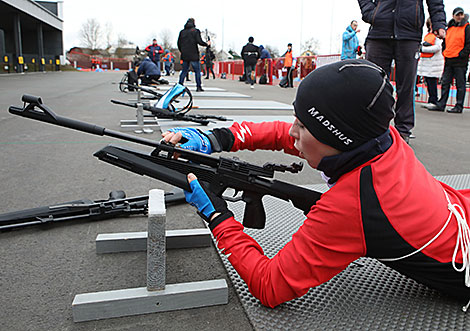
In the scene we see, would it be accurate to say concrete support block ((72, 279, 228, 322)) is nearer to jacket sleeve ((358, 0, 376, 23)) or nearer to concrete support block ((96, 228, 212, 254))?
concrete support block ((96, 228, 212, 254))

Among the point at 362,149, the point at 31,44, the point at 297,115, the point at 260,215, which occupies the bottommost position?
the point at 260,215

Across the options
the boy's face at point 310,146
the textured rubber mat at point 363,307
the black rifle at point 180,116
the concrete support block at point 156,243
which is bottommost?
the textured rubber mat at point 363,307

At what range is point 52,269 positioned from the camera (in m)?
1.85

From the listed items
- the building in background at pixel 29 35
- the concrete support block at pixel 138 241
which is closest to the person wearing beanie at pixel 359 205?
the concrete support block at pixel 138 241

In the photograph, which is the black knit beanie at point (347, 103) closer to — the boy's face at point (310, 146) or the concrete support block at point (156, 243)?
the boy's face at point (310, 146)

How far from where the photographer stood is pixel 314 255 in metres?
1.38

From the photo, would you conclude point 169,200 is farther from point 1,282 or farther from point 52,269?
point 1,282

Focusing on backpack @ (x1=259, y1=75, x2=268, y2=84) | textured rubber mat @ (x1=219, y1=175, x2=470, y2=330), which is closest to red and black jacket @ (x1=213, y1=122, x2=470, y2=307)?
textured rubber mat @ (x1=219, y1=175, x2=470, y2=330)

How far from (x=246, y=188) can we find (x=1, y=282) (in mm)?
1198

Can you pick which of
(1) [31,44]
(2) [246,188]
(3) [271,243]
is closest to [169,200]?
(3) [271,243]

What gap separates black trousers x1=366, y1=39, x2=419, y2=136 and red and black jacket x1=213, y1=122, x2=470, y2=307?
3.39 meters

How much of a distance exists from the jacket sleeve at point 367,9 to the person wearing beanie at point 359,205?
3632mm

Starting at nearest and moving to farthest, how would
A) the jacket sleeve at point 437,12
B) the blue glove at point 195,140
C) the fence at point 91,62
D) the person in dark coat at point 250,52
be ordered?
1. the blue glove at point 195,140
2. the jacket sleeve at point 437,12
3. the person in dark coat at point 250,52
4. the fence at point 91,62

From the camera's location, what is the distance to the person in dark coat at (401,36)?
14.5 feet
